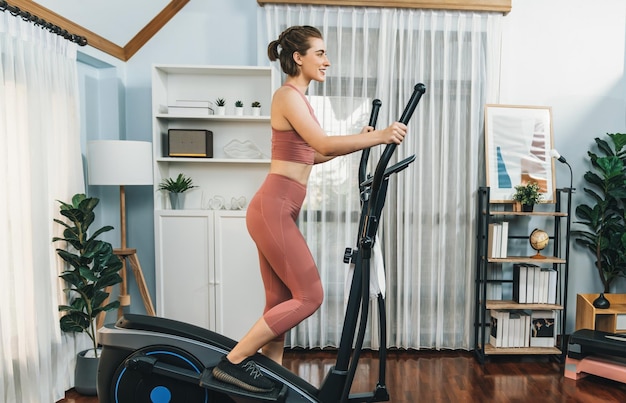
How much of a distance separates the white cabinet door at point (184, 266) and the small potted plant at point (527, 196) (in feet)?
6.72

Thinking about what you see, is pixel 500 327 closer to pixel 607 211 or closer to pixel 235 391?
pixel 607 211

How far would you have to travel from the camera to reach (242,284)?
3.07 meters

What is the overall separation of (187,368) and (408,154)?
2061mm

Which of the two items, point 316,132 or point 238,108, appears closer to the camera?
point 316,132

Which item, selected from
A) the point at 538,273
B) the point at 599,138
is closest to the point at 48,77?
the point at 538,273

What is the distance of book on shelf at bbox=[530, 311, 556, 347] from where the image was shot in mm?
3102

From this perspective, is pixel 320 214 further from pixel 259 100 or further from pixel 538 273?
pixel 538 273

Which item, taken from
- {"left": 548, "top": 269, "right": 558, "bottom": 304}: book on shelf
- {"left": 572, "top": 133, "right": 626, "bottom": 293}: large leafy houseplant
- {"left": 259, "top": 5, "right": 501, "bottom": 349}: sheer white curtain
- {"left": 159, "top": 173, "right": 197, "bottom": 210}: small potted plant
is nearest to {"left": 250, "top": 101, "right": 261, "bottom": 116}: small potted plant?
{"left": 259, "top": 5, "right": 501, "bottom": 349}: sheer white curtain

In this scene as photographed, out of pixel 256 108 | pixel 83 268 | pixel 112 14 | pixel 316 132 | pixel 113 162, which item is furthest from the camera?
pixel 256 108

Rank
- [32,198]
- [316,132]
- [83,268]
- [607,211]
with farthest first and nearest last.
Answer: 1. [607,211]
2. [83,268]
3. [32,198]
4. [316,132]

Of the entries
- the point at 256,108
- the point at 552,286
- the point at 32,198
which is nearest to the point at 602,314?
the point at 552,286

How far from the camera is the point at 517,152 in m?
3.21

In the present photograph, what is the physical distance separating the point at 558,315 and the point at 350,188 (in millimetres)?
1817

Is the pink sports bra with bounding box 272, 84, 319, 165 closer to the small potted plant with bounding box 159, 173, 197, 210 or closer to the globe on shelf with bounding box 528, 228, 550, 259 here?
the small potted plant with bounding box 159, 173, 197, 210
